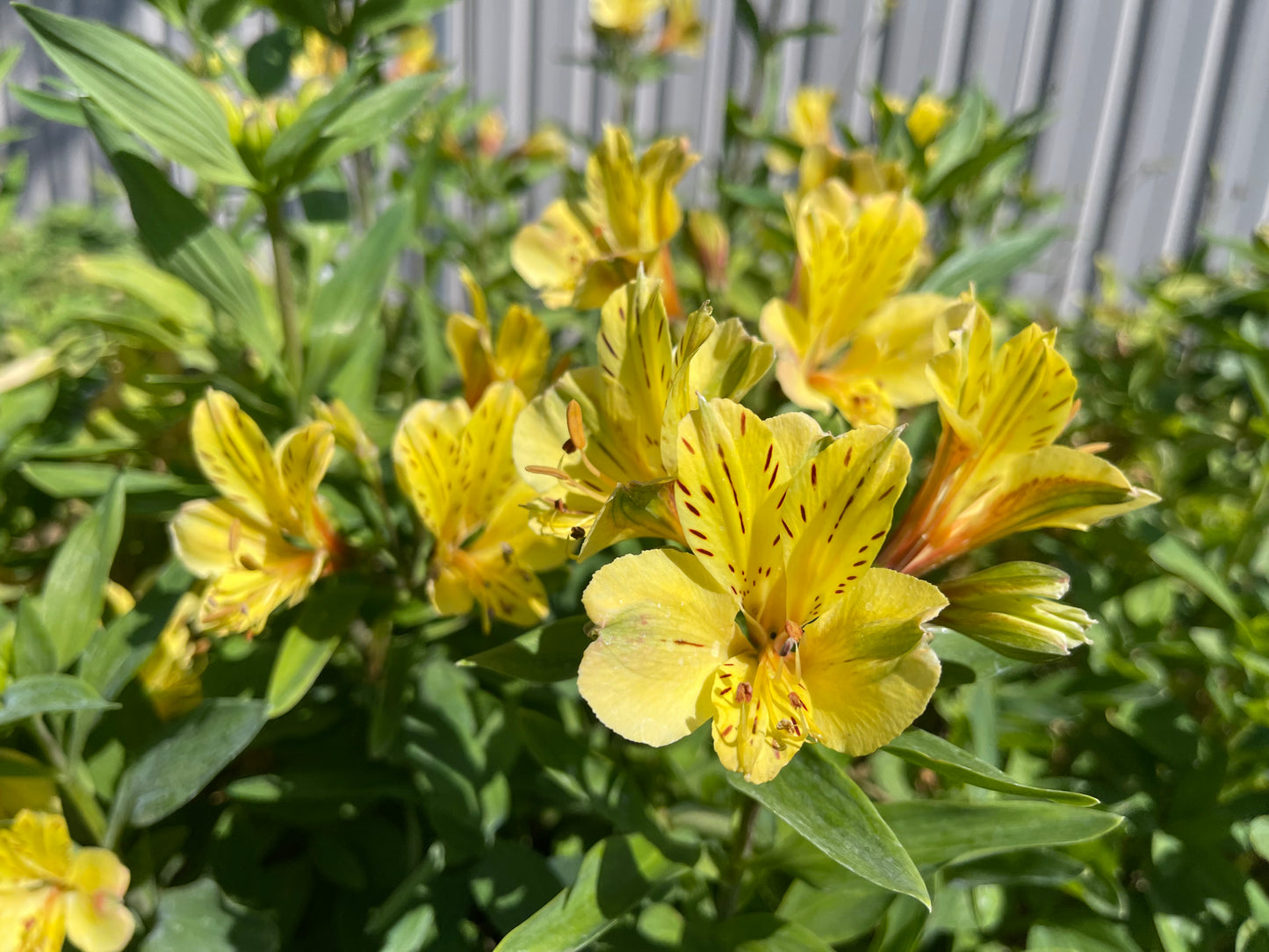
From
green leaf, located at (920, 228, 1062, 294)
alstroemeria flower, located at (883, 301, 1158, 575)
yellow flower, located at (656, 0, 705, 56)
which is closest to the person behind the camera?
alstroemeria flower, located at (883, 301, 1158, 575)

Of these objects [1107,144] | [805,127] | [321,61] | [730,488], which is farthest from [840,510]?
[1107,144]

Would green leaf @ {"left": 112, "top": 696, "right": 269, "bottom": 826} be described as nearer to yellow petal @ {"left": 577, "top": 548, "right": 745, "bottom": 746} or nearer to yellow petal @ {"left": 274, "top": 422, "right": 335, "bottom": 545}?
yellow petal @ {"left": 274, "top": 422, "right": 335, "bottom": 545}

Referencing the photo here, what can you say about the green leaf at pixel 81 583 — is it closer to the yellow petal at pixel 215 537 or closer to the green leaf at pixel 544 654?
the yellow petal at pixel 215 537

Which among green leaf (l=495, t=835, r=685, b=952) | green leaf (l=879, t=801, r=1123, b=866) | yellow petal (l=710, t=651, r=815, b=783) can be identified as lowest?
green leaf (l=495, t=835, r=685, b=952)

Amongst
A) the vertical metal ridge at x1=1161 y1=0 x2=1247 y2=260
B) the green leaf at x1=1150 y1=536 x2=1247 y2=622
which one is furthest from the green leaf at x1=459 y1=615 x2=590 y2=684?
the vertical metal ridge at x1=1161 y1=0 x2=1247 y2=260

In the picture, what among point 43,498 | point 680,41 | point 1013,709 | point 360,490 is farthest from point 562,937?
point 680,41

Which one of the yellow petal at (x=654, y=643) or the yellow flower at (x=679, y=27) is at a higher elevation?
the yellow flower at (x=679, y=27)

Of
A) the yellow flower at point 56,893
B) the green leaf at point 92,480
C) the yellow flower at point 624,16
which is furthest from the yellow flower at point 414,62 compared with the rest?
the yellow flower at point 56,893
